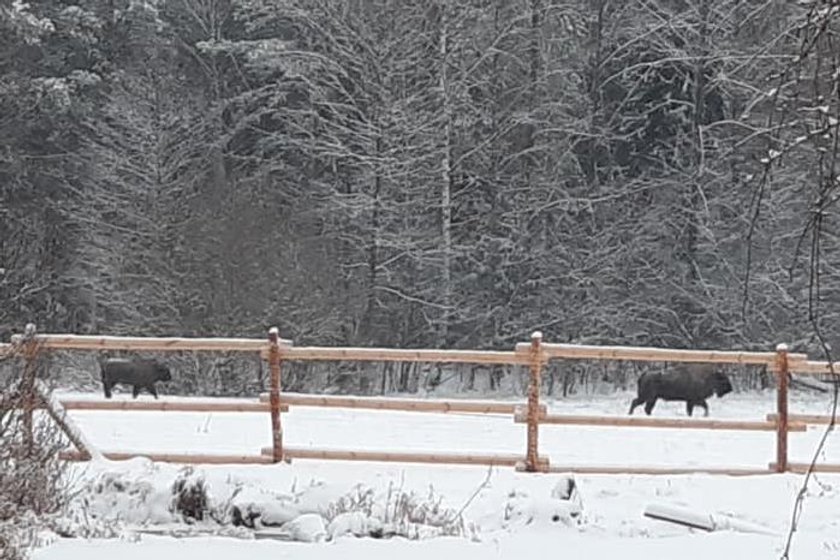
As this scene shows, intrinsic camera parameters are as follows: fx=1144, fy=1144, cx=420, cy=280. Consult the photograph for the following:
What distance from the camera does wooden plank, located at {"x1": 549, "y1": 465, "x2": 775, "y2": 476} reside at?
8.23m

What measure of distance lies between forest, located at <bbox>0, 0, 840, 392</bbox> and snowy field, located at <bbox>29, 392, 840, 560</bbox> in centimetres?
713

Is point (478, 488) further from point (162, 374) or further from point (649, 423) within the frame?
point (162, 374)

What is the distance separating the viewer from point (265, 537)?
6.33m

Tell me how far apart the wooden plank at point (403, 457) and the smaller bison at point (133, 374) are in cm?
573

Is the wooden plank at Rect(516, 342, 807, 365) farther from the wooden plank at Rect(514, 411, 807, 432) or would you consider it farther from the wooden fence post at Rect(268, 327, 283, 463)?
the wooden fence post at Rect(268, 327, 283, 463)

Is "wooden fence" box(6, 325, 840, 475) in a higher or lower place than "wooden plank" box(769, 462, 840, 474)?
higher

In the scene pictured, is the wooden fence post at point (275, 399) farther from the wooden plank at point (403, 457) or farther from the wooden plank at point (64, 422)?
the wooden plank at point (64, 422)

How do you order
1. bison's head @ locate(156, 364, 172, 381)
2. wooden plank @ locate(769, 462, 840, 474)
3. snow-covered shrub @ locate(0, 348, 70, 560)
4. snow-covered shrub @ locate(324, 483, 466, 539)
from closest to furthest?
snow-covered shrub @ locate(0, 348, 70, 560), snow-covered shrub @ locate(324, 483, 466, 539), wooden plank @ locate(769, 462, 840, 474), bison's head @ locate(156, 364, 172, 381)

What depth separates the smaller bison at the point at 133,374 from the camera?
13.7 m

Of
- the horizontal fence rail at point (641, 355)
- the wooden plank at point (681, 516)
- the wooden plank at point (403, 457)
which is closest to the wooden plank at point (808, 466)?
the horizontal fence rail at point (641, 355)

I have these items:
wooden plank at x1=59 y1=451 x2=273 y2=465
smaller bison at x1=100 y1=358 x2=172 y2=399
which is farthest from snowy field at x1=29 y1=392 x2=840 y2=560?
smaller bison at x1=100 y1=358 x2=172 y2=399

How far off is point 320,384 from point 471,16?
6.74 meters

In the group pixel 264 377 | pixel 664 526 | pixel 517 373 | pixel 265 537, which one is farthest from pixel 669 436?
pixel 517 373

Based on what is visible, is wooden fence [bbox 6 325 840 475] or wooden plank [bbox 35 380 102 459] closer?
wooden plank [bbox 35 380 102 459]
